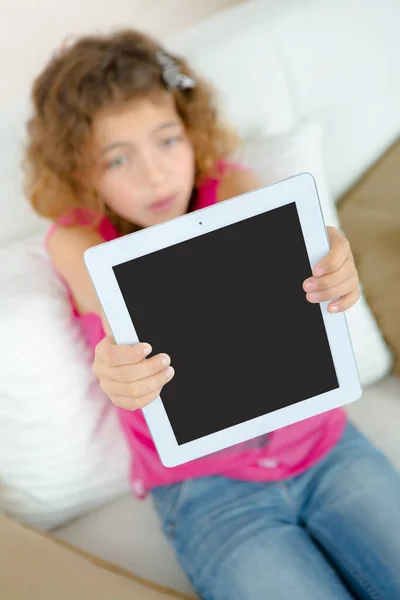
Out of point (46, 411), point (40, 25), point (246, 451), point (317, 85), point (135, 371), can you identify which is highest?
point (40, 25)

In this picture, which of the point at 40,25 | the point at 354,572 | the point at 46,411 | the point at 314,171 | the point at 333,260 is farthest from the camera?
the point at 40,25

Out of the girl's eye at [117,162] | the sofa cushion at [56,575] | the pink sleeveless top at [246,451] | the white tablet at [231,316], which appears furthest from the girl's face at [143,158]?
the sofa cushion at [56,575]

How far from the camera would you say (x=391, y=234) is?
3.27 feet

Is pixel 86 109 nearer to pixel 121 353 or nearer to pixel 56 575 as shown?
pixel 121 353

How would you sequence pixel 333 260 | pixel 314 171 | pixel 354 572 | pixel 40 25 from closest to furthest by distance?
pixel 333 260
pixel 354 572
pixel 314 171
pixel 40 25

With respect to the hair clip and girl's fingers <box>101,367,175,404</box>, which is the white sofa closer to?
the hair clip

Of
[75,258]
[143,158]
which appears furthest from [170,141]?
[75,258]

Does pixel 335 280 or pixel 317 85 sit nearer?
pixel 335 280

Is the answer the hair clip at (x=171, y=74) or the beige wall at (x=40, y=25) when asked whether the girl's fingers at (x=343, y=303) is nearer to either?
the hair clip at (x=171, y=74)

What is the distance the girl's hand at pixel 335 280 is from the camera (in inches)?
24.4

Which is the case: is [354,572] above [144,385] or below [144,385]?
below

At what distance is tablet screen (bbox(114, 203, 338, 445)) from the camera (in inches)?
23.2

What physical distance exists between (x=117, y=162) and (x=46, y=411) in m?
0.39

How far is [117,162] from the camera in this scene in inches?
30.5
